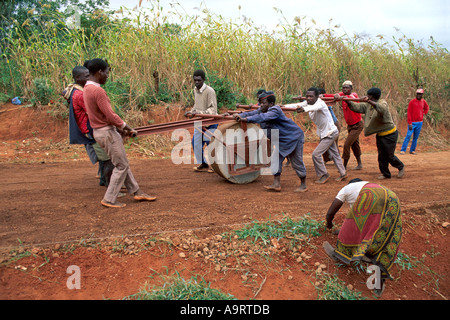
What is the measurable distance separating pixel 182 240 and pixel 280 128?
2.42 m

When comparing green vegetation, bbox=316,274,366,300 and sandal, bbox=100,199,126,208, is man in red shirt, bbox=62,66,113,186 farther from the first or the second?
green vegetation, bbox=316,274,366,300

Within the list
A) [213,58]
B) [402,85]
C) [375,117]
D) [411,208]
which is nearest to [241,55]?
[213,58]

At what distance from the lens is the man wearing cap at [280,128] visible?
16.7 ft

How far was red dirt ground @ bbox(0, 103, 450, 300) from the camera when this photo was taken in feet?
10.4

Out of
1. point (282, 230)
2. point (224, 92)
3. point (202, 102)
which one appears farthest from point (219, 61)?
point (282, 230)

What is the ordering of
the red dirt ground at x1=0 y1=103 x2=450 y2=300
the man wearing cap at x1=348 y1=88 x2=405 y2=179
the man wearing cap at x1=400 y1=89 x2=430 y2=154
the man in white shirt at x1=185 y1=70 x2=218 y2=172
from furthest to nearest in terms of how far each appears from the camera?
the man wearing cap at x1=400 y1=89 x2=430 y2=154 → the man in white shirt at x1=185 y1=70 x2=218 y2=172 → the man wearing cap at x1=348 y1=88 x2=405 y2=179 → the red dirt ground at x1=0 y1=103 x2=450 y2=300

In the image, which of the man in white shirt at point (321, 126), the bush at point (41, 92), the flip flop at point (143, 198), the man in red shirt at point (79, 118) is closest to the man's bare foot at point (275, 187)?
the man in white shirt at point (321, 126)

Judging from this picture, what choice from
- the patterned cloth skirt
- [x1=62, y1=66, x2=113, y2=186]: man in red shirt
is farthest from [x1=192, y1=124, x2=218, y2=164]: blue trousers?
the patterned cloth skirt

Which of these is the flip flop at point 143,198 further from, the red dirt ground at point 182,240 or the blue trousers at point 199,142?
the blue trousers at point 199,142

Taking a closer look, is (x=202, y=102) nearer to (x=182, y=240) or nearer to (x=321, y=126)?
(x=321, y=126)

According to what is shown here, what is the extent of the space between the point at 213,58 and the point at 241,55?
0.86 m

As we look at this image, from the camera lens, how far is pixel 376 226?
10.6 feet

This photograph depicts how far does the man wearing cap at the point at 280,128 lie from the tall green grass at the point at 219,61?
4650 mm

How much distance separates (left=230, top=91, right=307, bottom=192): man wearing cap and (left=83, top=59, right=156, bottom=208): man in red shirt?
1690 millimetres
